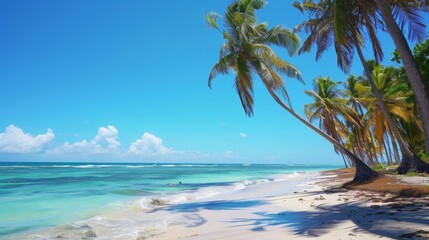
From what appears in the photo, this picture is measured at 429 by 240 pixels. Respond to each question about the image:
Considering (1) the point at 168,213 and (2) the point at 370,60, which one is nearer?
(1) the point at 168,213

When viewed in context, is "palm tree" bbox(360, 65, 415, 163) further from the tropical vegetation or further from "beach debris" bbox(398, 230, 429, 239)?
"beach debris" bbox(398, 230, 429, 239)

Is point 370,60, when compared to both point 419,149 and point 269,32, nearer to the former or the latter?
point 419,149

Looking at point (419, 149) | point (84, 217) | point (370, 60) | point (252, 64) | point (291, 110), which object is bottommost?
point (84, 217)

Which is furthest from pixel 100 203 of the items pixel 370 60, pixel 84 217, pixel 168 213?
pixel 370 60

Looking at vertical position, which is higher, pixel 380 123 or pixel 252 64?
pixel 252 64

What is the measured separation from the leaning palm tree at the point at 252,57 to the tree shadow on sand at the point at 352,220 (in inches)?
282

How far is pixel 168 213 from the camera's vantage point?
10.9 meters

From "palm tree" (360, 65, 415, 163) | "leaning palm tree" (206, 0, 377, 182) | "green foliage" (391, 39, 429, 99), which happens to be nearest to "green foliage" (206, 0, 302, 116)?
"leaning palm tree" (206, 0, 377, 182)

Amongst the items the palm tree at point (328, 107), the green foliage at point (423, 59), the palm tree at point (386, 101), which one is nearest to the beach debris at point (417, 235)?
the green foliage at point (423, 59)

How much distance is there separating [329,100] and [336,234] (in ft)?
75.2

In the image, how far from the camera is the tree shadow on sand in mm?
5613

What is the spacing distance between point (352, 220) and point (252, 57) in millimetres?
10567

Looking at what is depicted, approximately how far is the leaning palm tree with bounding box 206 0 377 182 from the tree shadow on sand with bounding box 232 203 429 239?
7.17 meters

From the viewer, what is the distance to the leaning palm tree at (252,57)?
15.2 meters
